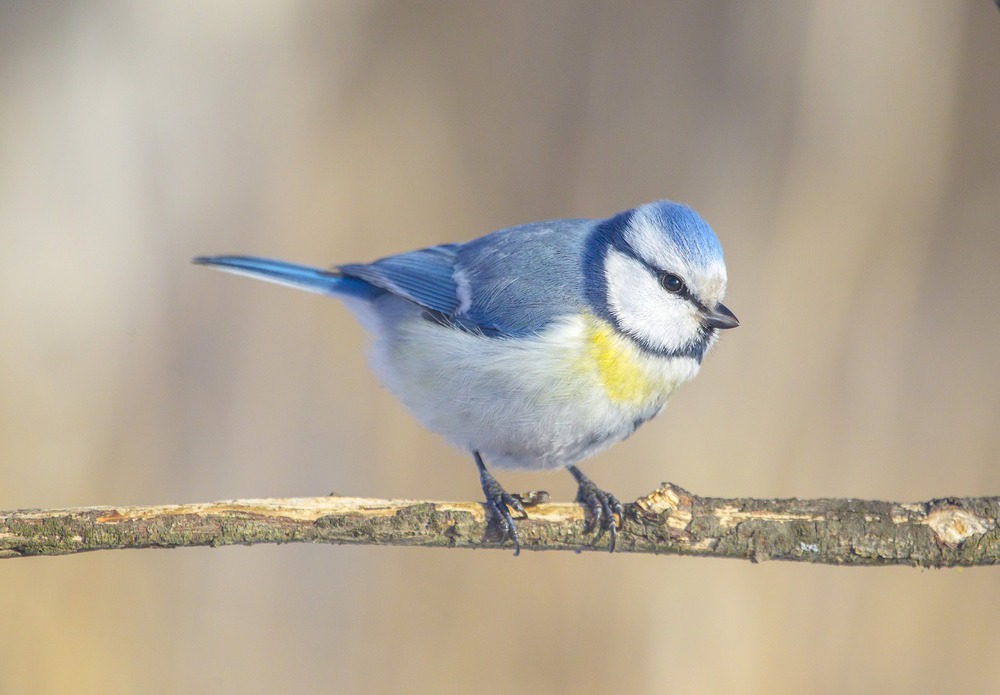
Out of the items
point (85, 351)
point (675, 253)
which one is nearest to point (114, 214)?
point (85, 351)

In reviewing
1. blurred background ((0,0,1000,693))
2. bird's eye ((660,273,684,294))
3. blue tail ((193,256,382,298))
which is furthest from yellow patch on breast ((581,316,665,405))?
blurred background ((0,0,1000,693))

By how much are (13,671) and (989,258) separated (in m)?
5.18

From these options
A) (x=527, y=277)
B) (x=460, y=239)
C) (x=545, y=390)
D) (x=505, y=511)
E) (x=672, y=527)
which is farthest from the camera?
(x=460, y=239)

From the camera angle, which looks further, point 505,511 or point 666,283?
point 666,283

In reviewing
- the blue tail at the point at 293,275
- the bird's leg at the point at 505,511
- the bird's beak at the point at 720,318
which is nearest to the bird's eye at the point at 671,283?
the bird's beak at the point at 720,318

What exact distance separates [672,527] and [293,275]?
1797 millimetres

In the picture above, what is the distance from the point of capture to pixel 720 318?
268 centimetres

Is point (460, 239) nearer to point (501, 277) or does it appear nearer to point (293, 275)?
point (293, 275)

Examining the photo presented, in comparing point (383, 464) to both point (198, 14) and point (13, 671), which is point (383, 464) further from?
point (198, 14)

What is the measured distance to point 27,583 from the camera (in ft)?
12.6

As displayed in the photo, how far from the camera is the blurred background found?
13.6 ft

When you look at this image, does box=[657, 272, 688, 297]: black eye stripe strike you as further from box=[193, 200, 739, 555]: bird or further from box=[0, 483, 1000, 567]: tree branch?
box=[0, 483, 1000, 567]: tree branch

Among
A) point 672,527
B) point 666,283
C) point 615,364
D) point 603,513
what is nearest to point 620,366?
point 615,364

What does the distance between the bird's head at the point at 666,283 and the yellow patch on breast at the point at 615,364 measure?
47 mm
